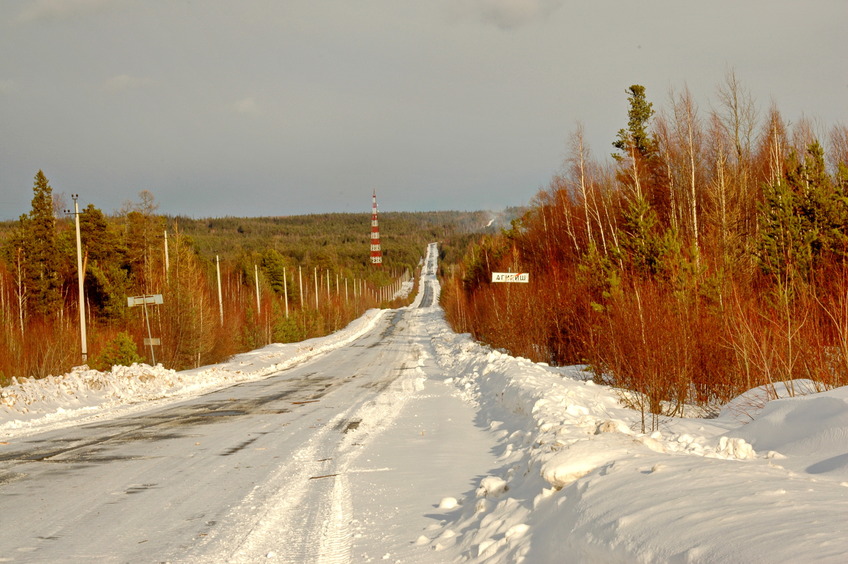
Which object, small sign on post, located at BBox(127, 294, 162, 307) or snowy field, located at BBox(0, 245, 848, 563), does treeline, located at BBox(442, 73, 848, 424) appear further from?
small sign on post, located at BBox(127, 294, 162, 307)

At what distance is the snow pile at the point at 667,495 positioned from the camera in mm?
3541

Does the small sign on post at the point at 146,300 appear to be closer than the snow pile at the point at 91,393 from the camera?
No

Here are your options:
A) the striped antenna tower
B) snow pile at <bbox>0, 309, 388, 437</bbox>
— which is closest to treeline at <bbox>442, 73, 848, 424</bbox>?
snow pile at <bbox>0, 309, 388, 437</bbox>

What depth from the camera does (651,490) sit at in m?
4.68

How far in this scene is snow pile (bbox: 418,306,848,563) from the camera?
3541 millimetres

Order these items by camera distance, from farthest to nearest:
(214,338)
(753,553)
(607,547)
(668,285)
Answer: (214,338), (668,285), (607,547), (753,553)

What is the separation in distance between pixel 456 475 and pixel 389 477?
805mm

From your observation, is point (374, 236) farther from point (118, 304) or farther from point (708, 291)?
point (708, 291)

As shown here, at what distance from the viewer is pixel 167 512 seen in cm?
675

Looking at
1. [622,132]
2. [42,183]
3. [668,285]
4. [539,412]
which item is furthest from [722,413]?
[42,183]

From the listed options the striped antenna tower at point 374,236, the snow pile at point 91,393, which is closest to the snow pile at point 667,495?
the snow pile at point 91,393

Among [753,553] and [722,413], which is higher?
[753,553]

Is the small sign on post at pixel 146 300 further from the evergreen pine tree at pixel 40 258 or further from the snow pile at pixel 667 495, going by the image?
the evergreen pine tree at pixel 40 258

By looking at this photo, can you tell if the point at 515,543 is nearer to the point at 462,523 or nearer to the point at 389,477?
the point at 462,523
